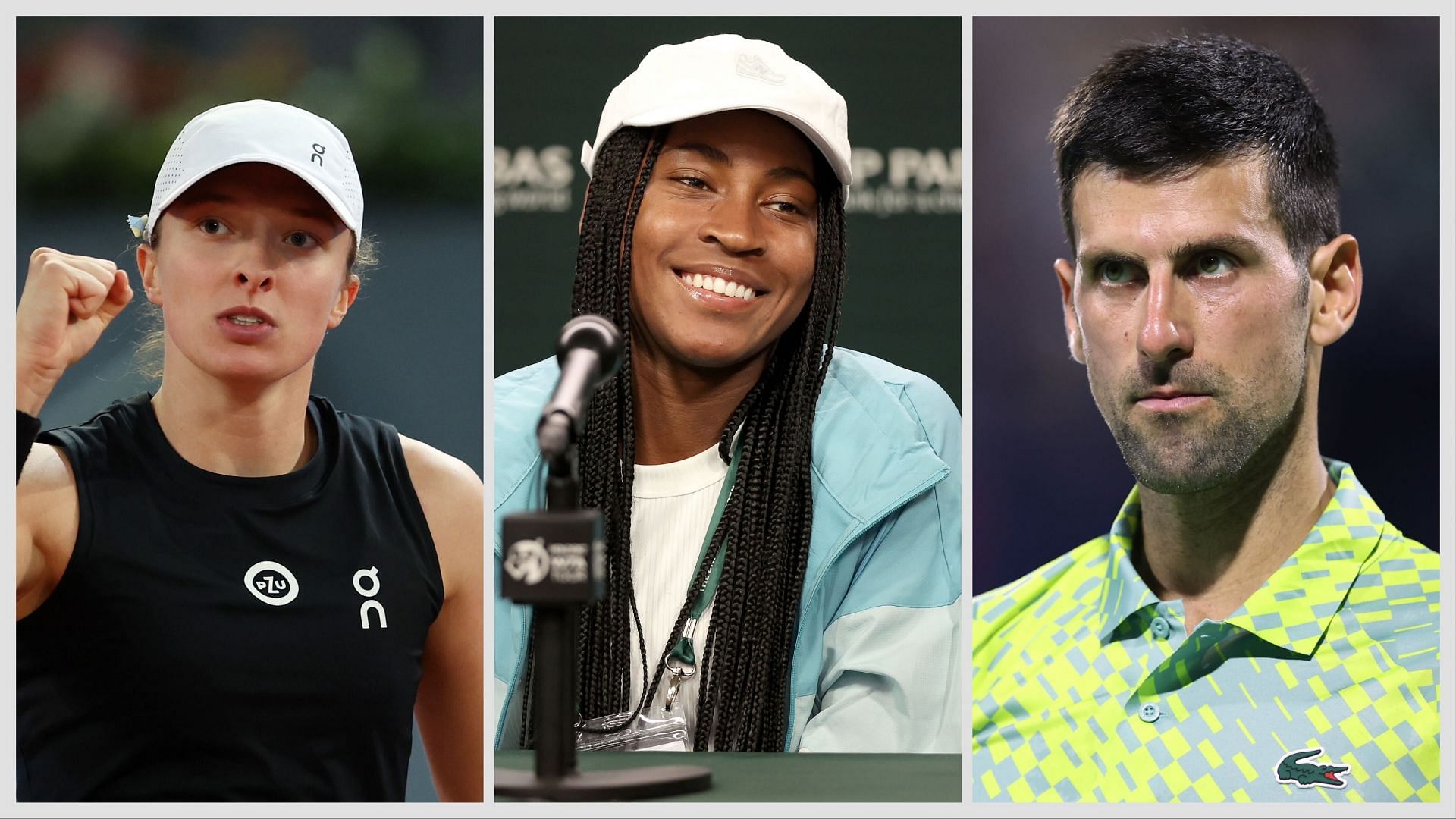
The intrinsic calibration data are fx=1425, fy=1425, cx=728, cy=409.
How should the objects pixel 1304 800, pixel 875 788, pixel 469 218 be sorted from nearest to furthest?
pixel 875 788 < pixel 1304 800 < pixel 469 218

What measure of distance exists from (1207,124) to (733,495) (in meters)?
1.05

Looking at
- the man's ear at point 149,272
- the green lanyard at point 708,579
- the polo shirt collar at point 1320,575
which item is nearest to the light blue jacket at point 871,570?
the green lanyard at point 708,579

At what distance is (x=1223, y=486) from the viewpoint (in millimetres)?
2535

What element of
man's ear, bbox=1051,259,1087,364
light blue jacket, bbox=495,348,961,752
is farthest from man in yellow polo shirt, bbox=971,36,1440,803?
light blue jacket, bbox=495,348,961,752

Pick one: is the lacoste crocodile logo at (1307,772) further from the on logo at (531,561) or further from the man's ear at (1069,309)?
the on logo at (531,561)

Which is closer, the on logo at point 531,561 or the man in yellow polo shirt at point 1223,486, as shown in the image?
the on logo at point 531,561

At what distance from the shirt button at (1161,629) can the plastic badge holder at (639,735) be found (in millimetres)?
862

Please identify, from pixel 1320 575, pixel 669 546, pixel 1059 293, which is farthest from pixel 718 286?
pixel 1320 575

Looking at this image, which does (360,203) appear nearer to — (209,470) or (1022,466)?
(209,470)

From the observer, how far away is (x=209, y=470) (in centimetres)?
253

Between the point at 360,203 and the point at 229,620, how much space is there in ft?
2.56

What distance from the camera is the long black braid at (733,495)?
2.51 m

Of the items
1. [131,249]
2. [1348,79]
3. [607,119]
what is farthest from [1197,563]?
[131,249]

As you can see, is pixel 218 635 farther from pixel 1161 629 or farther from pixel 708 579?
pixel 1161 629
